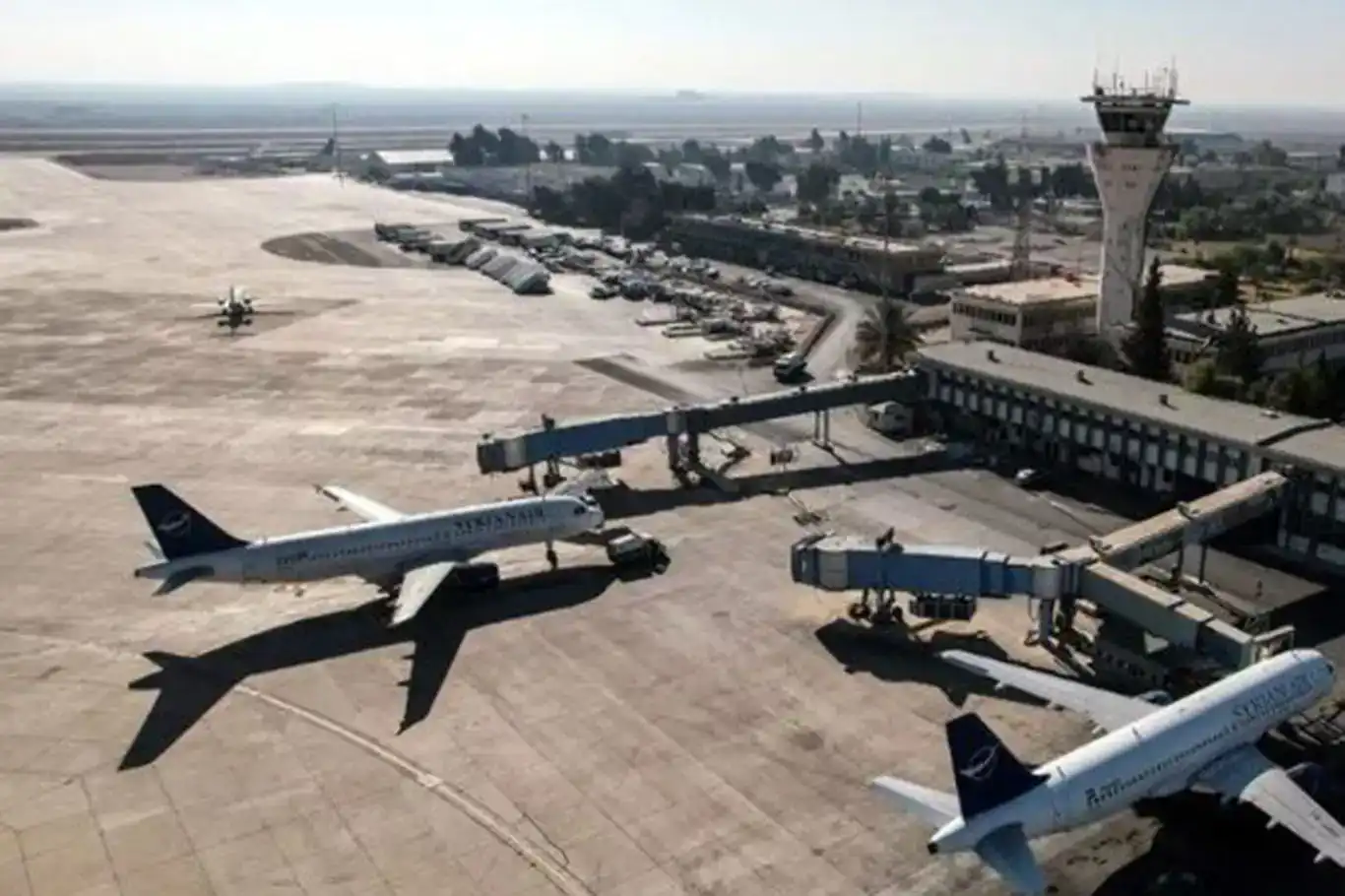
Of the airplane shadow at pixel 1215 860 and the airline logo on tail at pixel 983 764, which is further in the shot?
the airplane shadow at pixel 1215 860

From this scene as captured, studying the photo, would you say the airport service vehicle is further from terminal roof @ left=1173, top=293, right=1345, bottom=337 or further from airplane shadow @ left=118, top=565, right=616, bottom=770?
airplane shadow @ left=118, top=565, right=616, bottom=770

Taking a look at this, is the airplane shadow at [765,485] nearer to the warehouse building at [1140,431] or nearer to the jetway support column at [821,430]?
the jetway support column at [821,430]

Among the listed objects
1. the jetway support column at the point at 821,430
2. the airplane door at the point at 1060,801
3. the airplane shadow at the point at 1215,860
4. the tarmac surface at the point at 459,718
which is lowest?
the airplane shadow at the point at 1215,860

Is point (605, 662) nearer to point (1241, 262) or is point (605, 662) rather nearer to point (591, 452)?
point (591, 452)

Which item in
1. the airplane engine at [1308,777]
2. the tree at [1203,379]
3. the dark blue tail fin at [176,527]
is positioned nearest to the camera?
the airplane engine at [1308,777]

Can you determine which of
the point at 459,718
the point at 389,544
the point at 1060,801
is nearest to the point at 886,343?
the point at 389,544

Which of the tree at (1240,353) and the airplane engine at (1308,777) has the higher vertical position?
the tree at (1240,353)

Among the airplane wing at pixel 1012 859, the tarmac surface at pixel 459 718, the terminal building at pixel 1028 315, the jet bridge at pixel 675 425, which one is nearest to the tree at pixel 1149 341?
the terminal building at pixel 1028 315

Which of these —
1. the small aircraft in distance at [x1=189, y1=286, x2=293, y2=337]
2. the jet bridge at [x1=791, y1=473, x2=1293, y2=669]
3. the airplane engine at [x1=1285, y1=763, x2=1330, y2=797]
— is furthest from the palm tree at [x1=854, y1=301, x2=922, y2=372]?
the small aircraft in distance at [x1=189, y1=286, x2=293, y2=337]
